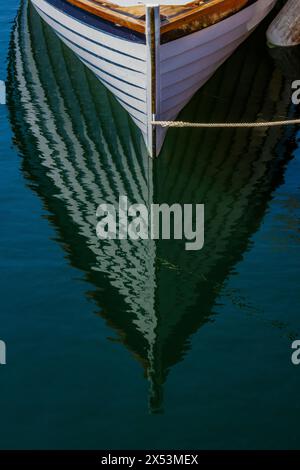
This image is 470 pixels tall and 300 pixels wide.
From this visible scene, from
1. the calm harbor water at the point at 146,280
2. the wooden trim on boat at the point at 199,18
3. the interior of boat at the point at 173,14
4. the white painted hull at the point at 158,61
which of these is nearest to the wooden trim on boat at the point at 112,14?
the interior of boat at the point at 173,14

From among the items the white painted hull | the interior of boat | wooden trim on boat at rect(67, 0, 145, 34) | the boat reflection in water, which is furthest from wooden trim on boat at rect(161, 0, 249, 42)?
the boat reflection in water

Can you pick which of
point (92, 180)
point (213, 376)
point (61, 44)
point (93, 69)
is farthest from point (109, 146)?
point (213, 376)

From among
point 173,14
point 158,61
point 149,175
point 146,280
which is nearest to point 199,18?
point 173,14

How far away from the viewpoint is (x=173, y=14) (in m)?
9.91

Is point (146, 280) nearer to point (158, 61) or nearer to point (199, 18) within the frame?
point (158, 61)

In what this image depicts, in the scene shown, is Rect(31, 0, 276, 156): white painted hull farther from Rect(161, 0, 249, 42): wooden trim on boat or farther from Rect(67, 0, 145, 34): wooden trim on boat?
Rect(67, 0, 145, 34): wooden trim on boat

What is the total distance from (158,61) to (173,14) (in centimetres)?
82

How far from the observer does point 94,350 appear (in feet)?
23.2

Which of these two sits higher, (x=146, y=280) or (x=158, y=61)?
(x=158, y=61)

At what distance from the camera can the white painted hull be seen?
386 inches

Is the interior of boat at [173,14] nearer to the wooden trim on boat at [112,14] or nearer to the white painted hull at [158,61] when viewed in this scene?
the wooden trim on boat at [112,14]

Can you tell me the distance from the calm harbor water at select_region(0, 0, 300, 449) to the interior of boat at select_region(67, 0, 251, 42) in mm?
1502

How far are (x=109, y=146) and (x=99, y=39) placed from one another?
1.50 meters
